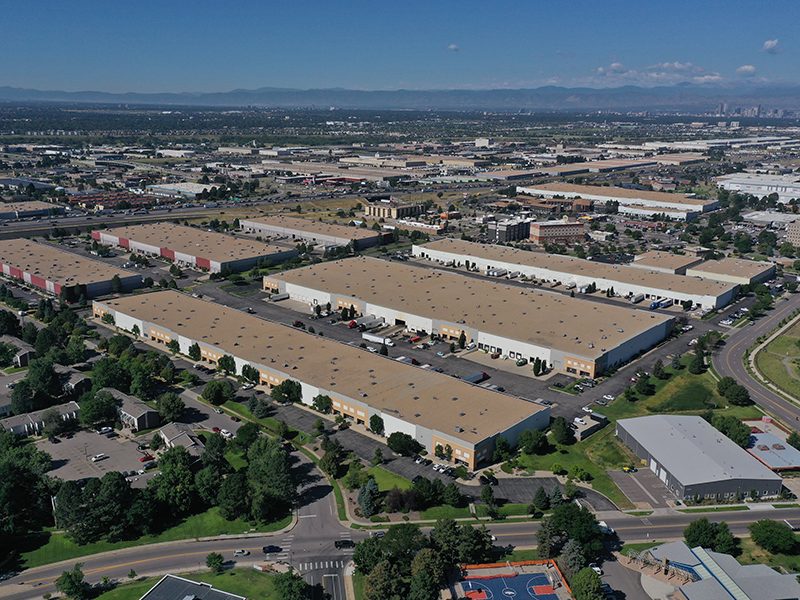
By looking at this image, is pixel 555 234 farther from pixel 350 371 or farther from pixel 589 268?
pixel 350 371

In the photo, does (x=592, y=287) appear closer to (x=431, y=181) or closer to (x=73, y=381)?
(x=73, y=381)

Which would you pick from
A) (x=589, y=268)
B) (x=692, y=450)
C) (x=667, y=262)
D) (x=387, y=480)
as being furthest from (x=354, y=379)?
(x=667, y=262)

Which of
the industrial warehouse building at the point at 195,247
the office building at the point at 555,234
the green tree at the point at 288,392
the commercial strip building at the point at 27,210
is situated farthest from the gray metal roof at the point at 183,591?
the commercial strip building at the point at 27,210

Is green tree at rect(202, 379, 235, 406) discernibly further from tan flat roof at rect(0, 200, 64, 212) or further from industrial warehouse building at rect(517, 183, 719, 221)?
industrial warehouse building at rect(517, 183, 719, 221)

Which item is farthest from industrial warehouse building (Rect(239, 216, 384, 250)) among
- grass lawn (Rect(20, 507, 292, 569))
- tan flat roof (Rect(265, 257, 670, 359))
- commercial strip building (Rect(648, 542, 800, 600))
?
commercial strip building (Rect(648, 542, 800, 600))

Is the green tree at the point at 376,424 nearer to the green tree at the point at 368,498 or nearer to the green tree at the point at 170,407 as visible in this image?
the green tree at the point at 368,498
